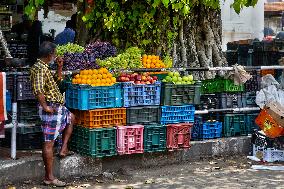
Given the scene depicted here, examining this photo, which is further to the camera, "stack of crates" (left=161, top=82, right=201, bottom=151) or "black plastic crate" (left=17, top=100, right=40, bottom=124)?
"stack of crates" (left=161, top=82, right=201, bottom=151)

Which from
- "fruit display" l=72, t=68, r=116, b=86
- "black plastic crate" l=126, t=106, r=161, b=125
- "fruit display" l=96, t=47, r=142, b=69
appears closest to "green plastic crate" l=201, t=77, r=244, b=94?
"fruit display" l=96, t=47, r=142, b=69

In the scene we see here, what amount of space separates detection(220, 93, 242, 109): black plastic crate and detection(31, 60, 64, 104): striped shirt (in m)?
3.26

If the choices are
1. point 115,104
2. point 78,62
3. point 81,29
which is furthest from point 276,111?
point 81,29

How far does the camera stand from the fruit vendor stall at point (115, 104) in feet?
26.3

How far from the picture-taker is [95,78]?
8047 millimetres

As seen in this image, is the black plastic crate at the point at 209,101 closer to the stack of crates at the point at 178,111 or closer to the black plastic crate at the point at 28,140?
the stack of crates at the point at 178,111

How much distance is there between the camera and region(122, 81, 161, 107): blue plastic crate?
829cm

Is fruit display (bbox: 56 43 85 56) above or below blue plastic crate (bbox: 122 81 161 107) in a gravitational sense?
above

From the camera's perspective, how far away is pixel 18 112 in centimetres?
809

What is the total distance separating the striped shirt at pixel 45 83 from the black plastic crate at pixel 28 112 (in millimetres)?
662

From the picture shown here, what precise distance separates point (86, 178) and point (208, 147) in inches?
91.0

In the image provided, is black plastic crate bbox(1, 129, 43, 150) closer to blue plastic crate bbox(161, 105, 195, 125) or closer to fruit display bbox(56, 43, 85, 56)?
fruit display bbox(56, 43, 85, 56)

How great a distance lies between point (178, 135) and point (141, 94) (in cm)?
92

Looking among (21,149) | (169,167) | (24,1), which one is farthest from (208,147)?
(24,1)
